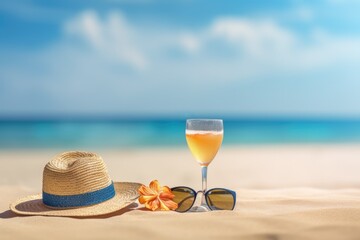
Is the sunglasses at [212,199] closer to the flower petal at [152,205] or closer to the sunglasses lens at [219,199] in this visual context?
the sunglasses lens at [219,199]

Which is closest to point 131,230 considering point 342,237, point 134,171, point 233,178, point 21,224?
point 21,224

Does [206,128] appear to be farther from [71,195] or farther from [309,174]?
[309,174]

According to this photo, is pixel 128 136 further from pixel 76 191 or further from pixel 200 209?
pixel 76 191

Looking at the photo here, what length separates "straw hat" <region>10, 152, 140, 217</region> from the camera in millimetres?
2621

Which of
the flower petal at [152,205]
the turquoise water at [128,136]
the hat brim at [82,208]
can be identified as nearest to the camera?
the hat brim at [82,208]

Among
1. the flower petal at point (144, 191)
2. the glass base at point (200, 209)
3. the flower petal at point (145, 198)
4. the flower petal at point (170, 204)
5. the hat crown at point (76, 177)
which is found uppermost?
the hat crown at point (76, 177)

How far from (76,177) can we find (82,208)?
183 mm

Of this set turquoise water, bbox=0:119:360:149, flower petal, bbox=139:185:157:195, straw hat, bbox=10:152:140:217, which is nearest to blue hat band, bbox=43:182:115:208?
straw hat, bbox=10:152:140:217

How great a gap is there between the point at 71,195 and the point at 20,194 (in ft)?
4.17

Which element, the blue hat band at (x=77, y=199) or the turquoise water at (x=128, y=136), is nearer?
the blue hat band at (x=77, y=199)

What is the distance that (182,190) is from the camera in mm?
2902

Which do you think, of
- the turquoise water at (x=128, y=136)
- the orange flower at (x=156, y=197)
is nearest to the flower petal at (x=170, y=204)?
the orange flower at (x=156, y=197)

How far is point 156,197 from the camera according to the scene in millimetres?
2818

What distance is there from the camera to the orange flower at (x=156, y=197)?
9.09ft
